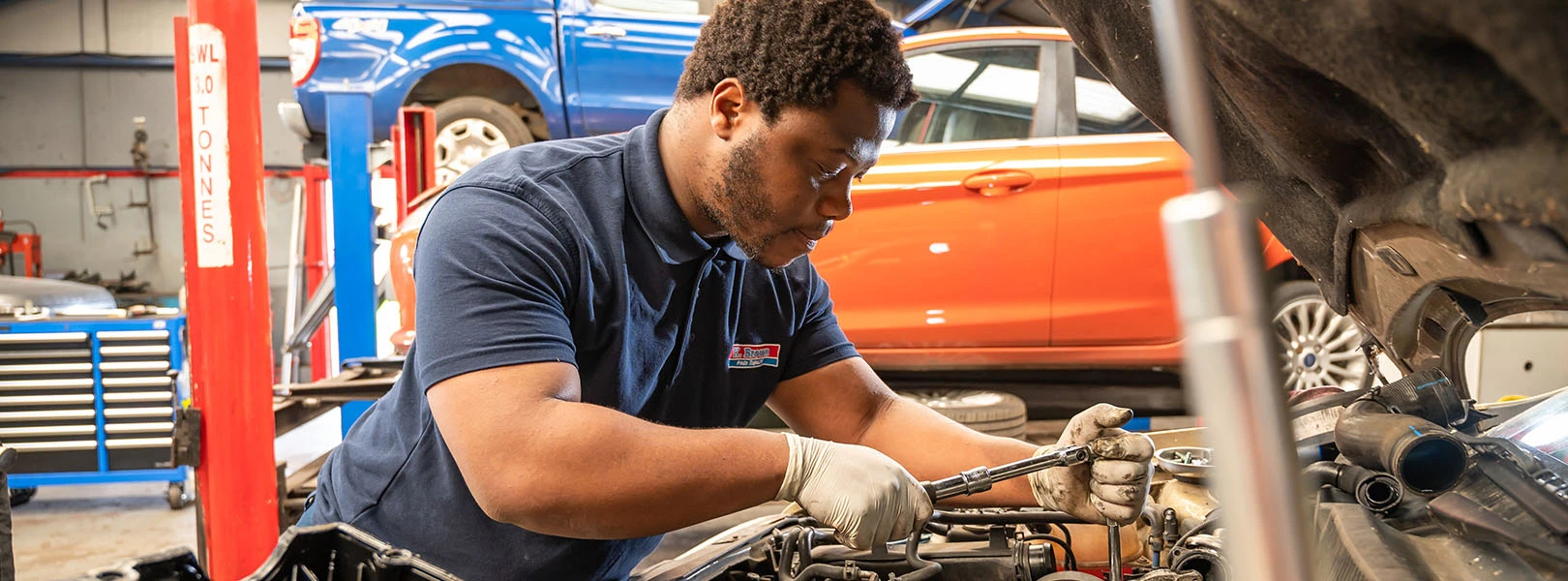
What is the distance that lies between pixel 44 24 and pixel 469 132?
9.29 metres

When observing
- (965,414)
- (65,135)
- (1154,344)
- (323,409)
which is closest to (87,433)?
(323,409)

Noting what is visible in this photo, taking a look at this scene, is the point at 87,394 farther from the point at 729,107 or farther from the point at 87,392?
the point at 729,107

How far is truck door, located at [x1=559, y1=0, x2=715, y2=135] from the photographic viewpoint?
14.3 ft

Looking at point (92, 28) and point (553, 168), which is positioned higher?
point (92, 28)

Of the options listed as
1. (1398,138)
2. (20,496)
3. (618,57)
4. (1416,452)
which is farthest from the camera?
(20,496)

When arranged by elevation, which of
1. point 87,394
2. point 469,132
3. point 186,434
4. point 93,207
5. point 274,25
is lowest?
point 87,394

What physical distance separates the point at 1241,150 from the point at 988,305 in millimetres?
2235

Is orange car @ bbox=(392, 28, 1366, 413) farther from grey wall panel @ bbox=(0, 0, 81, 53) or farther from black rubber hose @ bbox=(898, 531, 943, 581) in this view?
grey wall panel @ bbox=(0, 0, 81, 53)

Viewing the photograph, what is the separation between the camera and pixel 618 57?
14.4 ft

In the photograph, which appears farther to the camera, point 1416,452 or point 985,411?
point 985,411

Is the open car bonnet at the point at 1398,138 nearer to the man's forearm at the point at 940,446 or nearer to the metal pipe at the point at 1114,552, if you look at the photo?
the metal pipe at the point at 1114,552

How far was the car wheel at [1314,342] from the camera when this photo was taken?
11.8 ft

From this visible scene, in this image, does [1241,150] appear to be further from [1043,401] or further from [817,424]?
[1043,401]

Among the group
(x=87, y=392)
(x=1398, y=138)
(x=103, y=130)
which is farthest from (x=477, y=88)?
(x=103, y=130)
